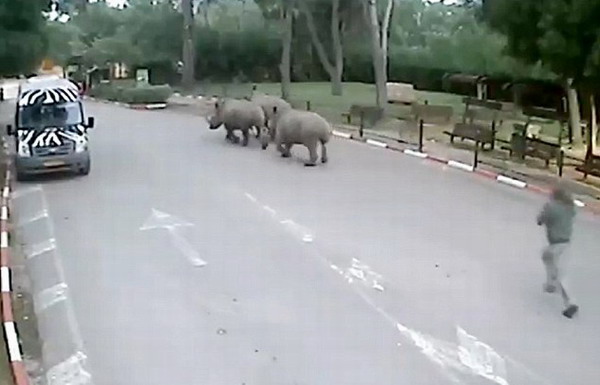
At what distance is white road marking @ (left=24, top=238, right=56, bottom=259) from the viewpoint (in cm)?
1591

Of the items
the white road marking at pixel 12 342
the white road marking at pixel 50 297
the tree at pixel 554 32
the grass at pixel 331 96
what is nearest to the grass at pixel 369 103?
the grass at pixel 331 96

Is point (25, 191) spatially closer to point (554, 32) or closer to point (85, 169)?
point (85, 169)

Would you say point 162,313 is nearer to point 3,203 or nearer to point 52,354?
point 52,354

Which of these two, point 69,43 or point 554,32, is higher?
point 554,32

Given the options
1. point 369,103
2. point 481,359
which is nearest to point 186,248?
point 481,359

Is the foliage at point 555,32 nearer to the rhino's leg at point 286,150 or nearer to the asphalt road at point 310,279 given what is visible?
the asphalt road at point 310,279

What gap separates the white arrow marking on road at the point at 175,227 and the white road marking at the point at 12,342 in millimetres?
3947

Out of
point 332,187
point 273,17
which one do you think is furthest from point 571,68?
point 273,17

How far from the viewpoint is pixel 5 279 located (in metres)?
13.3

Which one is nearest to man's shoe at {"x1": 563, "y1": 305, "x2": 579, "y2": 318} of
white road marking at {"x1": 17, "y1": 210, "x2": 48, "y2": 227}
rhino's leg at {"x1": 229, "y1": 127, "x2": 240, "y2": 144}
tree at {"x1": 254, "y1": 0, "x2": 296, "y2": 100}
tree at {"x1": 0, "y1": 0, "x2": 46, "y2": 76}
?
white road marking at {"x1": 17, "y1": 210, "x2": 48, "y2": 227}

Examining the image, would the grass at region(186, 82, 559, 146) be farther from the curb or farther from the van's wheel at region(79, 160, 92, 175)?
the van's wheel at region(79, 160, 92, 175)

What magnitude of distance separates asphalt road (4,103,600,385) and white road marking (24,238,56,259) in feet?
0.49

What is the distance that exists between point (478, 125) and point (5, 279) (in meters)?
18.9

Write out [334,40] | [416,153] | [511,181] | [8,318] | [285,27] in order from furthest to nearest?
[334,40] → [285,27] → [416,153] → [511,181] → [8,318]
